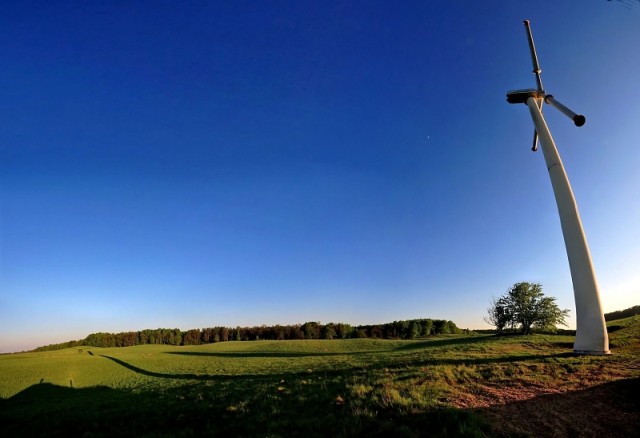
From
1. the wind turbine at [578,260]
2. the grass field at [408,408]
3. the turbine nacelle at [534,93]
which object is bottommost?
the grass field at [408,408]

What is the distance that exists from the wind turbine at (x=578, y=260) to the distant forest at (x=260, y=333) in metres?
96.1

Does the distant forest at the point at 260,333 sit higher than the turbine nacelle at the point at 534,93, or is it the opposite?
the turbine nacelle at the point at 534,93

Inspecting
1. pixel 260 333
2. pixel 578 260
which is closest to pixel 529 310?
pixel 578 260

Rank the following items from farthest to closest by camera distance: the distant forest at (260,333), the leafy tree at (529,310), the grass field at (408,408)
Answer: the distant forest at (260,333) < the leafy tree at (529,310) < the grass field at (408,408)

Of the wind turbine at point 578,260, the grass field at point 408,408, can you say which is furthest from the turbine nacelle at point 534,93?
the grass field at point 408,408

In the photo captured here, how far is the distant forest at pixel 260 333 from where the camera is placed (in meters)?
114

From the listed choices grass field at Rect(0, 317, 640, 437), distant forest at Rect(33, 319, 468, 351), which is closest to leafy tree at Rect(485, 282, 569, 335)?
grass field at Rect(0, 317, 640, 437)

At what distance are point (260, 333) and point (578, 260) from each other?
141 m

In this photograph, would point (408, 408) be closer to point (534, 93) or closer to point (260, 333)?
point (534, 93)

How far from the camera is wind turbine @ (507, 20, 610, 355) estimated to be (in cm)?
2008

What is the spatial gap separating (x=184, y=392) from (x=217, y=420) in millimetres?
10455

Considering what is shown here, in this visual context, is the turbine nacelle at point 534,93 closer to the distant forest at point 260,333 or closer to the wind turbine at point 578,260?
the wind turbine at point 578,260

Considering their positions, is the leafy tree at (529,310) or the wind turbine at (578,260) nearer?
the wind turbine at (578,260)

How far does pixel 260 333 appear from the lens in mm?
146250
